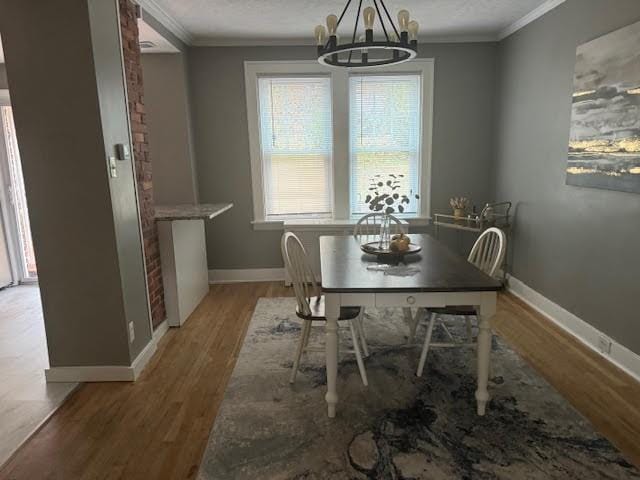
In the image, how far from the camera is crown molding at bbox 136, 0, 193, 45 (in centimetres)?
312

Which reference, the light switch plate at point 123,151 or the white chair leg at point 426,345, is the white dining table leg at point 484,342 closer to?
the white chair leg at point 426,345

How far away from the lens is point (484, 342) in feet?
6.92

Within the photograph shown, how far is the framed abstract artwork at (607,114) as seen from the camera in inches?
96.3

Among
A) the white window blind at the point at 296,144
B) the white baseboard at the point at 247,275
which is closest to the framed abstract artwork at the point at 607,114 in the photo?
the white window blind at the point at 296,144

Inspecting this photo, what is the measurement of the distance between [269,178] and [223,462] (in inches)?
124

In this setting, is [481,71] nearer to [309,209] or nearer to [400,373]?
[309,209]

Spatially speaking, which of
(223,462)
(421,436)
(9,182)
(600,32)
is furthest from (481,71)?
(9,182)

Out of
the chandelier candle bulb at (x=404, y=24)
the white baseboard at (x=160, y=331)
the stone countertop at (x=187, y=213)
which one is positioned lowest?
the white baseboard at (x=160, y=331)

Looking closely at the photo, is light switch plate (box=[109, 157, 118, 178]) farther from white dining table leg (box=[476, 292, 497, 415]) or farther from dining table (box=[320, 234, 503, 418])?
white dining table leg (box=[476, 292, 497, 415])

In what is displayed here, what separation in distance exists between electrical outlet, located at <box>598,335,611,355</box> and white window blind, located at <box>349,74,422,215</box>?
7.48 ft

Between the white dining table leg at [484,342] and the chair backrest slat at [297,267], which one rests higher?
the chair backrest slat at [297,267]

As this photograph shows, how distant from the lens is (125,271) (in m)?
2.57

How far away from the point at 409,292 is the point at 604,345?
167 centimetres

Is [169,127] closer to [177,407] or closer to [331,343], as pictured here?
[177,407]
